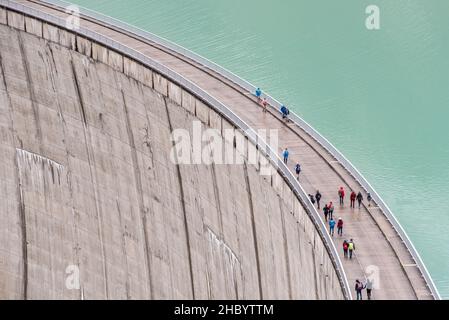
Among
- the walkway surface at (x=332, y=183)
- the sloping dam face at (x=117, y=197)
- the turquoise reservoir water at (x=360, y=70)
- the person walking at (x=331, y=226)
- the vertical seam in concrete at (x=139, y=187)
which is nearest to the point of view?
the walkway surface at (x=332, y=183)

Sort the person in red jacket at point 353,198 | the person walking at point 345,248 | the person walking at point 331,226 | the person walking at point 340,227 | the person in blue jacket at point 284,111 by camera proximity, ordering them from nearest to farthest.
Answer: the person walking at point 345,248 < the person walking at point 340,227 < the person walking at point 331,226 < the person in red jacket at point 353,198 < the person in blue jacket at point 284,111

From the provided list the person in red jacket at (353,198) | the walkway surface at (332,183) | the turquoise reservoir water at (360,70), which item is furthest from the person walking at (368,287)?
the turquoise reservoir water at (360,70)

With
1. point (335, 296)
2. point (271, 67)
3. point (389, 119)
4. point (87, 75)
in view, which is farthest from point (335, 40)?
point (335, 296)

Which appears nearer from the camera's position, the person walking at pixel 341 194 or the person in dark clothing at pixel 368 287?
the person in dark clothing at pixel 368 287

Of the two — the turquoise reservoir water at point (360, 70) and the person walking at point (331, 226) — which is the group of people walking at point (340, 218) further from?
the turquoise reservoir water at point (360, 70)

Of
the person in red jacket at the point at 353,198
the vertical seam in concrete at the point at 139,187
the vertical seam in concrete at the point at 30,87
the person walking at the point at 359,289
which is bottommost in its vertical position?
the person walking at the point at 359,289

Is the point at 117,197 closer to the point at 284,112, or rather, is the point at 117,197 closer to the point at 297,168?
the point at 284,112

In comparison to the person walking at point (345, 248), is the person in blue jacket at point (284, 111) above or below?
above
